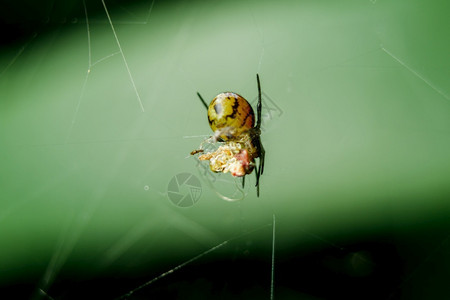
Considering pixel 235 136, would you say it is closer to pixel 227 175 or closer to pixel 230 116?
pixel 230 116

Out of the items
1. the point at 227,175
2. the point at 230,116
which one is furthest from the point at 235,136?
the point at 227,175

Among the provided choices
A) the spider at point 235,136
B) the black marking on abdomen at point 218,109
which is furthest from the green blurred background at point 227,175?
the black marking on abdomen at point 218,109

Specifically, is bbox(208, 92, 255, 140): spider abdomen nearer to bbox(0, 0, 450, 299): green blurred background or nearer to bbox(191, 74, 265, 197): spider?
bbox(191, 74, 265, 197): spider

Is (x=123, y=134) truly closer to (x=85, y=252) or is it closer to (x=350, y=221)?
(x=85, y=252)

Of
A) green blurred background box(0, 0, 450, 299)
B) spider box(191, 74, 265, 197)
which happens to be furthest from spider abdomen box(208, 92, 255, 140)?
green blurred background box(0, 0, 450, 299)

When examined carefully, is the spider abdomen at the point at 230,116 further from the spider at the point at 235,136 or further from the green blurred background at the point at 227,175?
the green blurred background at the point at 227,175

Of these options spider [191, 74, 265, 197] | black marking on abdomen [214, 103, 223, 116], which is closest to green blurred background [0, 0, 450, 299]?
spider [191, 74, 265, 197]

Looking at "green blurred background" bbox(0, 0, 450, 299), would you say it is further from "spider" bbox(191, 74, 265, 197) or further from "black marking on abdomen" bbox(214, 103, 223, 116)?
"black marking on abdomen" bbox(214, 103, 223, 116)
